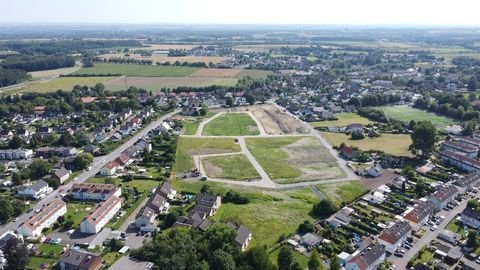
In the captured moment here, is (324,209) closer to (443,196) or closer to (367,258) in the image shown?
(367,258)

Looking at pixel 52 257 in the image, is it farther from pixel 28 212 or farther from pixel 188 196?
pixel 188 196

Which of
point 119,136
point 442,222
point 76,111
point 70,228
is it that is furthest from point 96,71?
point 442,222

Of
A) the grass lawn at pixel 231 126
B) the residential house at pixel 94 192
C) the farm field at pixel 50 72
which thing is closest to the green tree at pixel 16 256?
the residential house at pixel 94 192

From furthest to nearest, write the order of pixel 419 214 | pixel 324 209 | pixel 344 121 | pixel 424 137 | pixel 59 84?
pixel 59 84 → pixel 344 121 → pixel 424 137 → pixel 324 209 → pixel 419 214

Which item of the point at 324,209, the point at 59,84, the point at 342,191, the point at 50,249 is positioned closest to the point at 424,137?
the point at 342,191

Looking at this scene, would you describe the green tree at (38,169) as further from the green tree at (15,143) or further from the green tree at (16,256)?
the green tree at (16,256)
